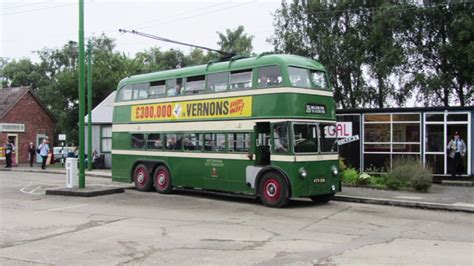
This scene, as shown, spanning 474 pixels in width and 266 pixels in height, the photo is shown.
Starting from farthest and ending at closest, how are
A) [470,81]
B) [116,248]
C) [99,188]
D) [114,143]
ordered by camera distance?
1. [470,81]
2. [114,143]
3. [99,188]
4. [116,248]

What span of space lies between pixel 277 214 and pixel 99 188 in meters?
7.28

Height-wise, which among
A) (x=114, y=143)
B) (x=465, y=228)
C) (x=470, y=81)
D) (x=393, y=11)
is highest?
(x=393, y=11)

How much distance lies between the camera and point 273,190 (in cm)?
1415

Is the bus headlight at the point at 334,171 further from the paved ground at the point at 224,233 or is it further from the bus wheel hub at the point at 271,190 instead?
the bus wheel hub at the point at 271,190

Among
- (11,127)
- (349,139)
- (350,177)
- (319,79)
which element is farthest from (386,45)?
(11,127)

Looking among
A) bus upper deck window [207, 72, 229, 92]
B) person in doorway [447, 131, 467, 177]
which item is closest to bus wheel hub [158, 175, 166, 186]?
bus upper deck window [207, 72, 229, 92]

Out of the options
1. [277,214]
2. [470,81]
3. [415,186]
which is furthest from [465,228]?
[470,81]

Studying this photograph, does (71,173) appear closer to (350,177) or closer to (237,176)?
(237,176)

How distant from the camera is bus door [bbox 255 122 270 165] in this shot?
1462 cm

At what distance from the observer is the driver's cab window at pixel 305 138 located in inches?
545

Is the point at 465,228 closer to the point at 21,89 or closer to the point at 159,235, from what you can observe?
the point at 159,235

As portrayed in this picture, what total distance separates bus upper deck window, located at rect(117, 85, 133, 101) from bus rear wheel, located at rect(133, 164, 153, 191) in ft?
8.62

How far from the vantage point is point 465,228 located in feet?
36.0

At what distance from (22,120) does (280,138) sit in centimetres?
3132
